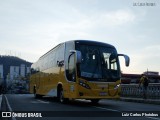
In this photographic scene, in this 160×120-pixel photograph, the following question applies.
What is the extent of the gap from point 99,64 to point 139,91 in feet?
34.5

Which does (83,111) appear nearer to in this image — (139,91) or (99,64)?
(99,64)

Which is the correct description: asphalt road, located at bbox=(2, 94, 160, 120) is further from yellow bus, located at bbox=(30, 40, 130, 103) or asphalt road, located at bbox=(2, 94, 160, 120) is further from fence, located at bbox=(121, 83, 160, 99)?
fence, located at bbox=(121, 83, 160, 99)

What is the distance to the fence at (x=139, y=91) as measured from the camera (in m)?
24.1

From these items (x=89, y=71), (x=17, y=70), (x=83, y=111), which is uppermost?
(x=17, y=70)

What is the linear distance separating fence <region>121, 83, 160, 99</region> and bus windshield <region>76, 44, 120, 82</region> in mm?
7217

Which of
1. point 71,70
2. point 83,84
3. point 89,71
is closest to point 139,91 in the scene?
point 71,70

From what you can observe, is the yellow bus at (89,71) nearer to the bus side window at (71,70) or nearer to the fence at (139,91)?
the bus side window at (71,70)

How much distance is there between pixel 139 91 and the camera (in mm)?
26766

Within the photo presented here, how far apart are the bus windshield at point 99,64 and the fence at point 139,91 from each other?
7217 millimetres

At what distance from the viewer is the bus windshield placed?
1673 centimetres

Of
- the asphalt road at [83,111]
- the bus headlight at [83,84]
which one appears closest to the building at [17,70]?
the bus headlight at [83,84]

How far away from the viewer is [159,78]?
112 meters

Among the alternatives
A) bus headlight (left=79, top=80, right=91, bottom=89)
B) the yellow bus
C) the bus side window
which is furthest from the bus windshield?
the bus side window

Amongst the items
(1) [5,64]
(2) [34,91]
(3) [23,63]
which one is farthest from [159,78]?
(2) [34,91]
